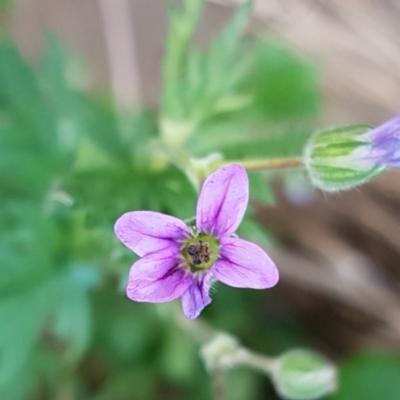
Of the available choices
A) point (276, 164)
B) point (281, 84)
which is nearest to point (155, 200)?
point (276, 164)

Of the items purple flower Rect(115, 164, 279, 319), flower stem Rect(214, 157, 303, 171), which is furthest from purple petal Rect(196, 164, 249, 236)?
flower stem Rect(214, 157, 303, 171)

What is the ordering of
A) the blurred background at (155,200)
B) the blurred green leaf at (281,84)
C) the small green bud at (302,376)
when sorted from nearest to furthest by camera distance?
the small green bud at (302,376) < the blurred background at (155,200) < the blurred green leaf at (281,84)

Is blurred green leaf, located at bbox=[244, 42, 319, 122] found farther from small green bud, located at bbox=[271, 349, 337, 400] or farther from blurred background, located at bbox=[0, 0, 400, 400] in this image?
small green bud, located at bbox=[271, 349, 337, 400]

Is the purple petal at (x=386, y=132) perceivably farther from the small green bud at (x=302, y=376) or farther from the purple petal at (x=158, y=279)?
the small green bud at (x=302, y=376)

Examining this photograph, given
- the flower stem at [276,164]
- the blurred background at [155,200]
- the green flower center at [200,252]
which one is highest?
the blurred background at [155,200]

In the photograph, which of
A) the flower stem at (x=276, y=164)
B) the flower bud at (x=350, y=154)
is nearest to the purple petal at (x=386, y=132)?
the flower bud at (x=350, y=154)

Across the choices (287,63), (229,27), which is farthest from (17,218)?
(287,63)
